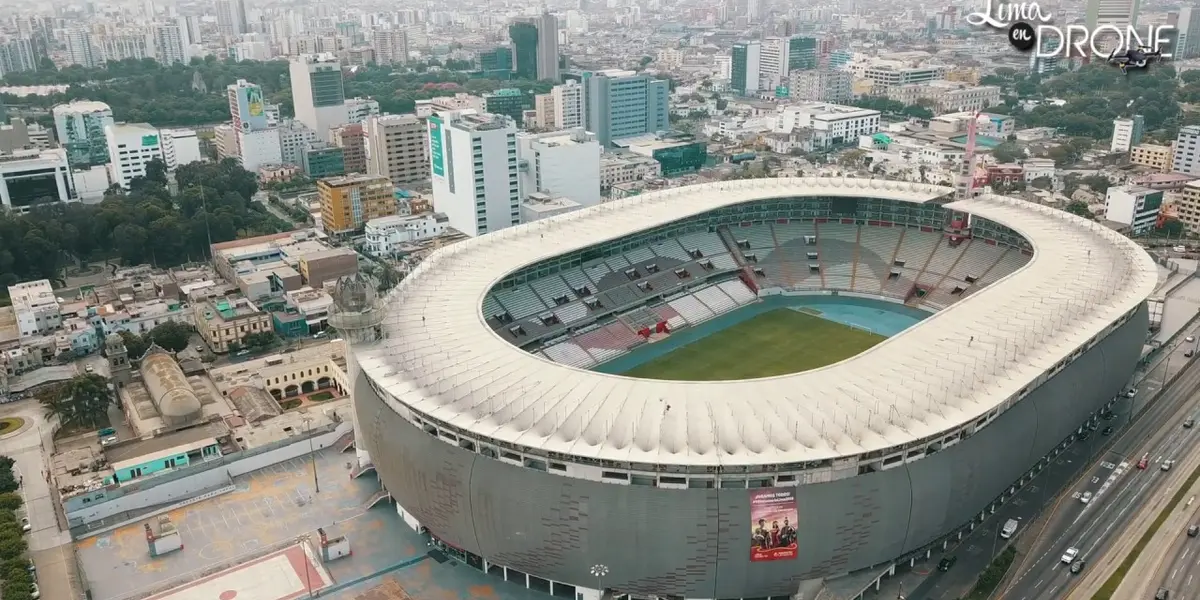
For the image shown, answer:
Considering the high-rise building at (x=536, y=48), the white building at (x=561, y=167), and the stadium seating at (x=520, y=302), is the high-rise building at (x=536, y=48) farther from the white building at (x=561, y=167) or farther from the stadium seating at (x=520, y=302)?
the stadium seating at (x=520, y=302)

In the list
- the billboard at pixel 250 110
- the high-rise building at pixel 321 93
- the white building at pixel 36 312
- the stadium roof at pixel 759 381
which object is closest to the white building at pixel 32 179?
the billboard at pixel 250 110

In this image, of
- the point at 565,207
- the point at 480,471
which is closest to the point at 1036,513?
the point at 480,471

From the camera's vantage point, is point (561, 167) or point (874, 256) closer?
point (874, 256)

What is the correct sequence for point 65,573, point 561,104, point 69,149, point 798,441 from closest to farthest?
point 798,441, point 65,573, point 69,149, point 561,104

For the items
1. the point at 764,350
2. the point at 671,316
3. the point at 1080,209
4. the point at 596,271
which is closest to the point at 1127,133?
the point at 1080,209

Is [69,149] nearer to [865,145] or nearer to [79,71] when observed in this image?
[79,71]

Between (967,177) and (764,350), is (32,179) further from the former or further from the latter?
(967,177)
